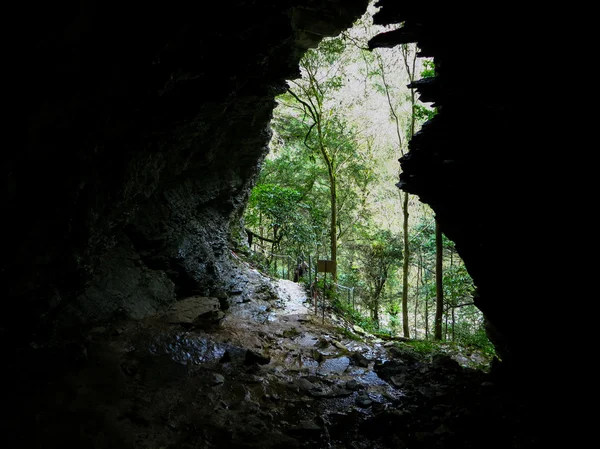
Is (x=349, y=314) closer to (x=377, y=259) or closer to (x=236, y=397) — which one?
(x=236, y=397)

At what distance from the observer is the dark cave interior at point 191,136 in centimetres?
351

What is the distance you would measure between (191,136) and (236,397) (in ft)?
17.7

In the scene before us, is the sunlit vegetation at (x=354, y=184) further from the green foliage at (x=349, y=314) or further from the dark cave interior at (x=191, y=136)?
the dark cave interior at (x=191, y=136)

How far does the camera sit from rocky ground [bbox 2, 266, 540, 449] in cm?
387

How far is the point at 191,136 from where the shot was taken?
7320 millimetres

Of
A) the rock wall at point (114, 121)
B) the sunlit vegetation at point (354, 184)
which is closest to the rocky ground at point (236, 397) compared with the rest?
the rock wall at point (114, 121)

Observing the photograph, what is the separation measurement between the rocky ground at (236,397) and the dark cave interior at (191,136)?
0.58 metres

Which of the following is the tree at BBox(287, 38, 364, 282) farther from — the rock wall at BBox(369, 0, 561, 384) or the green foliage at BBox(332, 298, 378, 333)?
the rock wall at BBox(369, 0, 561, 384)

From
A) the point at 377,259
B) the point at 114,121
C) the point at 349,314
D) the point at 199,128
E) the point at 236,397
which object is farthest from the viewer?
the point at 377,259

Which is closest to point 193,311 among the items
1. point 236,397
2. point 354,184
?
point 236,397

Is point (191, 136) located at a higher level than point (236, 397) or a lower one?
higher

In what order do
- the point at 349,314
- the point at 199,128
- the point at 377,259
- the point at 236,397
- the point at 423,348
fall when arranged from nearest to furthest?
the point at 236,397 → the point at 199,128 → the point at 423,348 → the point at 349,314 → the point at 377,259

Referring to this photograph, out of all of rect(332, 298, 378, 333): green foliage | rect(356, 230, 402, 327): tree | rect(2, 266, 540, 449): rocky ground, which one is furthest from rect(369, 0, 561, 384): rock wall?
rect(356, 230, 402, 327): tree

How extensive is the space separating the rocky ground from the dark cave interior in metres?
0.58
